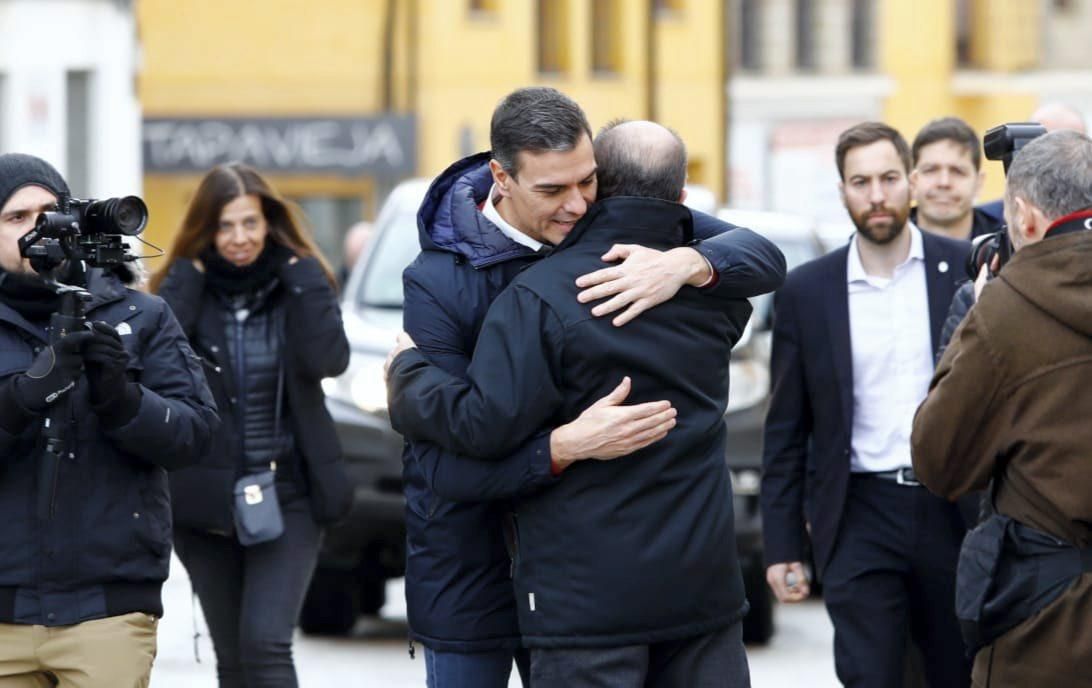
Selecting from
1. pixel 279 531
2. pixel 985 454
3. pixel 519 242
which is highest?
pixel 519 242

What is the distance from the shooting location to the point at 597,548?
477 centimetres

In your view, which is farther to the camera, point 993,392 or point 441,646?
point 441,646

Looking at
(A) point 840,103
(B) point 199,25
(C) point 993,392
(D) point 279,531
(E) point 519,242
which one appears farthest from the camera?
(A) point 840,103

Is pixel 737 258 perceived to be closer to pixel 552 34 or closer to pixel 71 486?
pixel 71 486

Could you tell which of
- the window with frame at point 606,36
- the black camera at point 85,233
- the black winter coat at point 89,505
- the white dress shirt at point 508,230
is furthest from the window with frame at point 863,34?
the white dress shirt at point 508,230

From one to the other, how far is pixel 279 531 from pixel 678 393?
254 cm

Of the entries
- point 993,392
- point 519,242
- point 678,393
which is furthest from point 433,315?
point 993,392

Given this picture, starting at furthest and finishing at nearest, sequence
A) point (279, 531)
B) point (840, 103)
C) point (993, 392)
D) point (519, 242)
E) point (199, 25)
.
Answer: point (840, 103) < point (199, 25) < point (279, 531) < point (519, 242) < point (993, 392)

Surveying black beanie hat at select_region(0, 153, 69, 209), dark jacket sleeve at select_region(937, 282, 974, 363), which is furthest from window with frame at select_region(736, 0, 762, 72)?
black beanie hat at select_region(0, 153, 69, 209)

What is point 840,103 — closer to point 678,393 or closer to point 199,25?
point 199,25

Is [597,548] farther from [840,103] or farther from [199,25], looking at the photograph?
[840,103]

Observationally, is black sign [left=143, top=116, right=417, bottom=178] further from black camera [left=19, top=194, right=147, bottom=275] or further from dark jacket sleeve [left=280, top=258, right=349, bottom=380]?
black camera [left=19, top=194, right=147, bottom=275]

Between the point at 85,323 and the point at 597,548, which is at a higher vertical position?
the point at 85,323

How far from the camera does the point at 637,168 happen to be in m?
4.94
